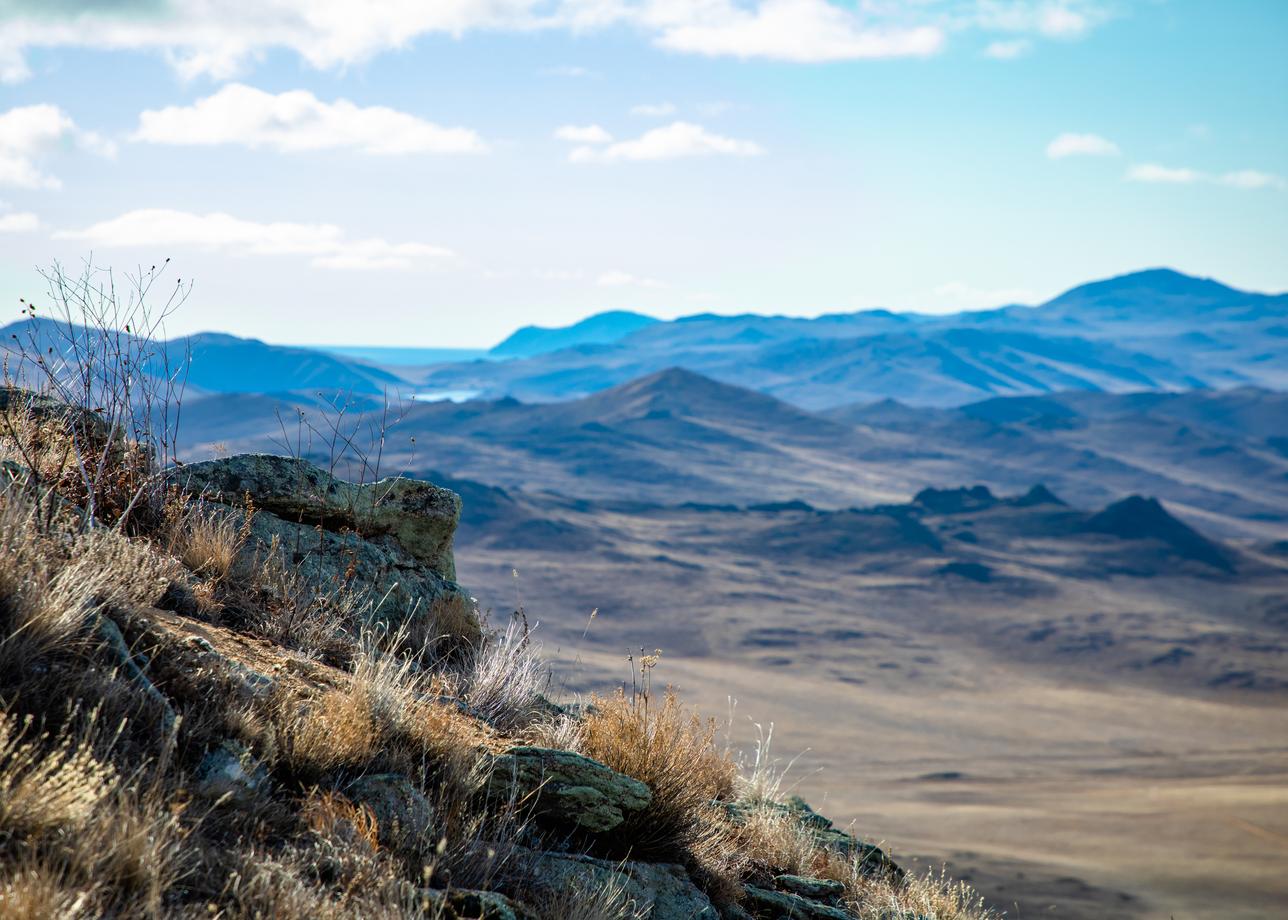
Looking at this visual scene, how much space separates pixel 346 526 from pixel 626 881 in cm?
387

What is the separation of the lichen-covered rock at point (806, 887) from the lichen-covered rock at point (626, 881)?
3.41ft

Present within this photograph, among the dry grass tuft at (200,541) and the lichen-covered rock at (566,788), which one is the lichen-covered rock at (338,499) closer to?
the dry grass tuft at (200,541)

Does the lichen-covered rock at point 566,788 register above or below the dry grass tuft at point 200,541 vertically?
below

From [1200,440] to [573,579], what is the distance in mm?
94455

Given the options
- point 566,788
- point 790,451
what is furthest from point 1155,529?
point 566,788

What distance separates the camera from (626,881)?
4277mm

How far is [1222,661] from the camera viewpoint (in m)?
54.8

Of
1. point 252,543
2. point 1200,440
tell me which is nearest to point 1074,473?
point 1200,440

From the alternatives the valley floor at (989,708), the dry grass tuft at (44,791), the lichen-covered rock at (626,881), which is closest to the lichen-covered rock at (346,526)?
the lichen-covered rock at (626,881)

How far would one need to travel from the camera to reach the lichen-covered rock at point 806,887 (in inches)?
223

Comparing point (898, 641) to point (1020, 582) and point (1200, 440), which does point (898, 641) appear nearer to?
point (1020, 582)

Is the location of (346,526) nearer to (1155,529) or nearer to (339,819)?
(339,819)

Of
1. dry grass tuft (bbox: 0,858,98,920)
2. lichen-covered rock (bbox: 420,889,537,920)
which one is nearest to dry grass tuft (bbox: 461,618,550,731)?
lichen-covered rock (bbox: 420,889,537,920)

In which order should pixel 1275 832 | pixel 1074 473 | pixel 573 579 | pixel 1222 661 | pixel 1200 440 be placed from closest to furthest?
pixel 1275 832, pixel 1222 661, pixel 573 579, pixel 1074 473, pixel 1200 440
